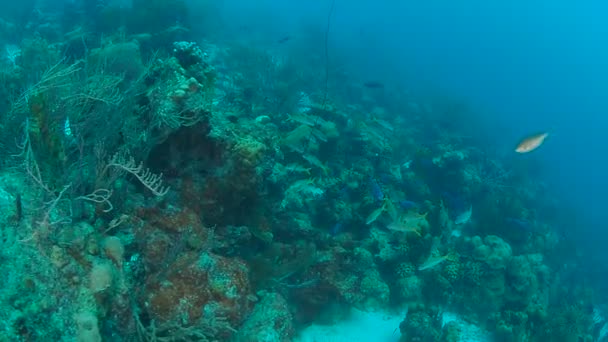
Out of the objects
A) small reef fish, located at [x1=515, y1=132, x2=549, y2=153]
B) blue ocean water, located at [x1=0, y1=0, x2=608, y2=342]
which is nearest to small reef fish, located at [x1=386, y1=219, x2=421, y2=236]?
blue ocean water, located at [x1=0, y1=0, x2=608, y2=342]

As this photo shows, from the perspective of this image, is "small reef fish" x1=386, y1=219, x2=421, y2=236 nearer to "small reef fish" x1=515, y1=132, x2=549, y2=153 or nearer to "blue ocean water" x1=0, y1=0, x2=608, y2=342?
"blue ocean water" x1=0, y1=0, x2=608, y2=342

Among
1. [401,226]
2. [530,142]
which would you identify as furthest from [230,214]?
[530,142]

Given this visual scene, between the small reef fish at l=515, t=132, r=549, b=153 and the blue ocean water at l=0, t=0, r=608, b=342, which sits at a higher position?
the small reef fish at l=515, t=132, r=549, b=153

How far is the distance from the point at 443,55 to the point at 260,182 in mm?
66353

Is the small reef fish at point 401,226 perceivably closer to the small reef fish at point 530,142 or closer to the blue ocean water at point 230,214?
the blue ocean water at point 230,214

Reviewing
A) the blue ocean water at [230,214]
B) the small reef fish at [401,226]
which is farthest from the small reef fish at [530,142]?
the small reef fish at [401,226]

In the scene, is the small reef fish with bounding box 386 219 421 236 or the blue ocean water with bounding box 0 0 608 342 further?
the small reef fish with bounding box 386 219 421 236

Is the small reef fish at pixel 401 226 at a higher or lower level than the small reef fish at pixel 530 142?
lower

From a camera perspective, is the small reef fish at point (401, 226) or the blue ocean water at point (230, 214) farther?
the small reef fish at point (401, 226)

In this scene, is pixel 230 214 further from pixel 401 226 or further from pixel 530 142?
pixel 530 142

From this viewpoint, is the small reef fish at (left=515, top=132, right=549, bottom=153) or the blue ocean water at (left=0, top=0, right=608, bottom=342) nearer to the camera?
the blue ocean water at (left=0, top=0, right=608, bottom=342)

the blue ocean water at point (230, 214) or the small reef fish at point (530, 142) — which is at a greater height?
the small reef fish at point (530, 142)

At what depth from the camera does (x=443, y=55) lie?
65375mm

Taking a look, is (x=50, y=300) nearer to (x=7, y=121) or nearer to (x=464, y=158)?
(x=7, y=121)
